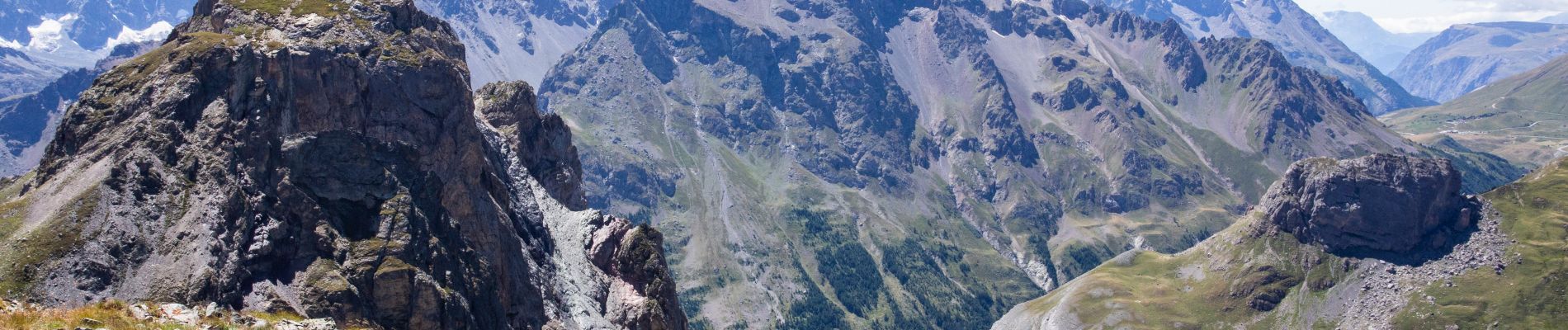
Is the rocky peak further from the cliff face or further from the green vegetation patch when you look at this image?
the green vegetation patch

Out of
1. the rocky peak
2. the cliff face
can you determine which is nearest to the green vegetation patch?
the cliff face

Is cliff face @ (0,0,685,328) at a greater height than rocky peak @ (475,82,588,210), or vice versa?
cliff face @ (0,0,685,328)

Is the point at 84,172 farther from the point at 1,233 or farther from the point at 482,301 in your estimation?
the point at 482,301

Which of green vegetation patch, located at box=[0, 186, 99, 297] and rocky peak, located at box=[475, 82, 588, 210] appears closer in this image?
green vegetation patch, located at box=[0, 186, 99, 297]

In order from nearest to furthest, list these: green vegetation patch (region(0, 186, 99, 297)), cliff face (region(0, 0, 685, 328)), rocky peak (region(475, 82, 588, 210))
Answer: green vegetation patch (region(0, 186, 99, 297)), cliff face (region(0, 0, 685, 328)), rocky peak (region(475, 82, 588, 210))

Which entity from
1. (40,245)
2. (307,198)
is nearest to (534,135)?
(307,198)

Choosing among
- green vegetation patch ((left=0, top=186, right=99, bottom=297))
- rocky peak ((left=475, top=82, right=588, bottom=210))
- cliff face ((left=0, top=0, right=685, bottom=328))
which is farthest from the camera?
rocky peak ((left=475, top=82, right=588, bottom=210))

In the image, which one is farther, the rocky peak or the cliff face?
the rocky peak

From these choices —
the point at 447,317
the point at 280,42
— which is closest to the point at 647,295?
the point at 447,317
